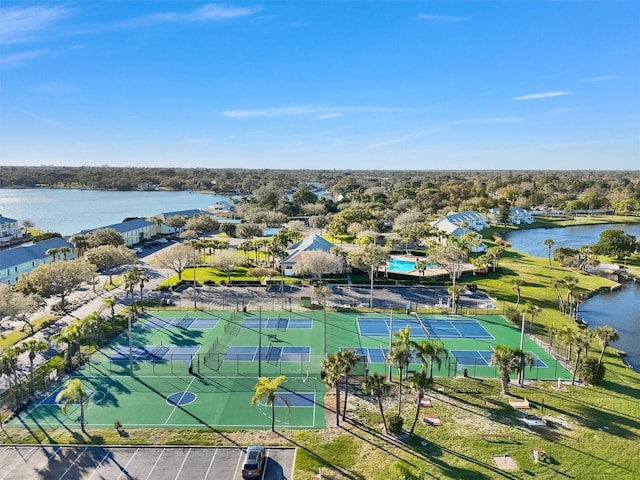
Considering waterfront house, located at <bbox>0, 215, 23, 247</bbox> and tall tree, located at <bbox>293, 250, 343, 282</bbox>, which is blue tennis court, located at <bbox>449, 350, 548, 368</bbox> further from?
waterfront house, located at <bbox>0, 215, 23, 247</bbox>

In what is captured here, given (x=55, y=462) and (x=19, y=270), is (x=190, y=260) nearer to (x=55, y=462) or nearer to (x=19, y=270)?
(x=19, y=270)

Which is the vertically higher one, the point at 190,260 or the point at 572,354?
the point at 190,260

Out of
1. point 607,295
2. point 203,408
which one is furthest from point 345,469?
point 607,295

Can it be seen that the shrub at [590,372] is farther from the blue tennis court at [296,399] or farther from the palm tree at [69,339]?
the palm tree at [69,339]

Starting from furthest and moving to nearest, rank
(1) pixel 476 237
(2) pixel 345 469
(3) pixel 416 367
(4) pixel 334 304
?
(1) pixel 476 237 < (4) pixel 334 304 < (3) pixel 416 367 < (2) pixel 345 469

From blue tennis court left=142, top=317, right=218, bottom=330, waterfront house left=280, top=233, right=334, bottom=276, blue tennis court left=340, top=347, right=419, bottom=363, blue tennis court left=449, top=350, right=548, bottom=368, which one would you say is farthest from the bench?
waterfront house left=280, top=233, right=334, bottom=276

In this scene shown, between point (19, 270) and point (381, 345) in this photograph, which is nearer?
point (381, 345)
